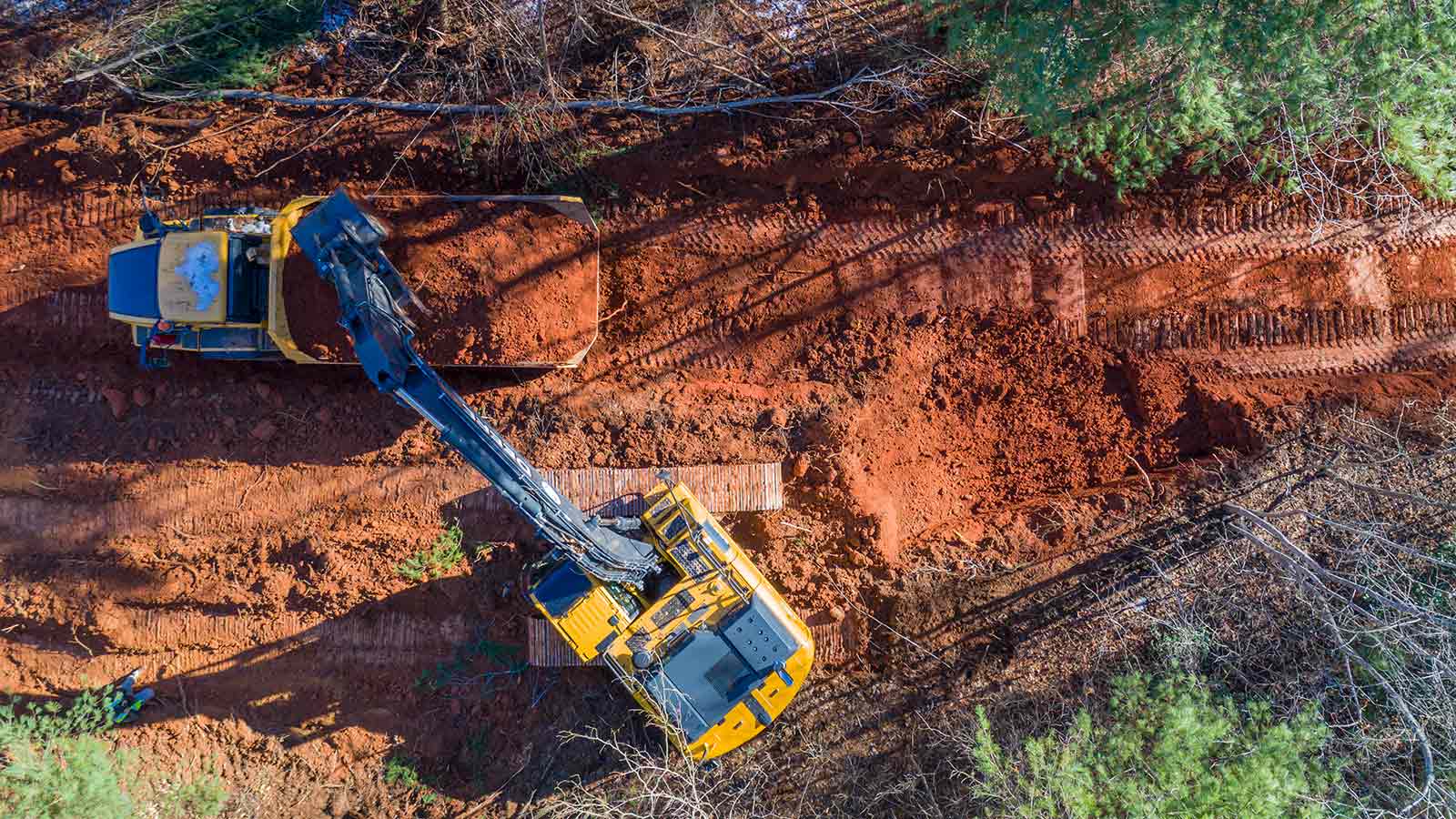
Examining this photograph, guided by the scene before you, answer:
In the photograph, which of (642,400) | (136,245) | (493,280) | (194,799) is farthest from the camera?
(642,400)

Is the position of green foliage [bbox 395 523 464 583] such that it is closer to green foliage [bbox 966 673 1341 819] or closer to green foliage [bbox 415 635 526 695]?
green foliage [bbox 415 635 526 695]

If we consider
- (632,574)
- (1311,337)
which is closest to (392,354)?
(632,574)

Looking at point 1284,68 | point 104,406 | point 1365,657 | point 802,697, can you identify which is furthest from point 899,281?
point 104,406

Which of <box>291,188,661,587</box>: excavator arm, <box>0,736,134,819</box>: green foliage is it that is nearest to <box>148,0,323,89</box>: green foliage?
<box>291,188,661,587</box>: excavator arm

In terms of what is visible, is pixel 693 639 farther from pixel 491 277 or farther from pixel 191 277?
pixel 191 277

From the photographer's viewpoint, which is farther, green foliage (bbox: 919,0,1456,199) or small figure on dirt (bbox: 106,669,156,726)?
small figure on dirt (bbox: 106,669,156,726)

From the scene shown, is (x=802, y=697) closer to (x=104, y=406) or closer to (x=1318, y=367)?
(x=1318, y=367)

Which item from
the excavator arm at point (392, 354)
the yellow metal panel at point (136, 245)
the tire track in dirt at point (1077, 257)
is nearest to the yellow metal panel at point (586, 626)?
the excavator arm at point (392, 354)
